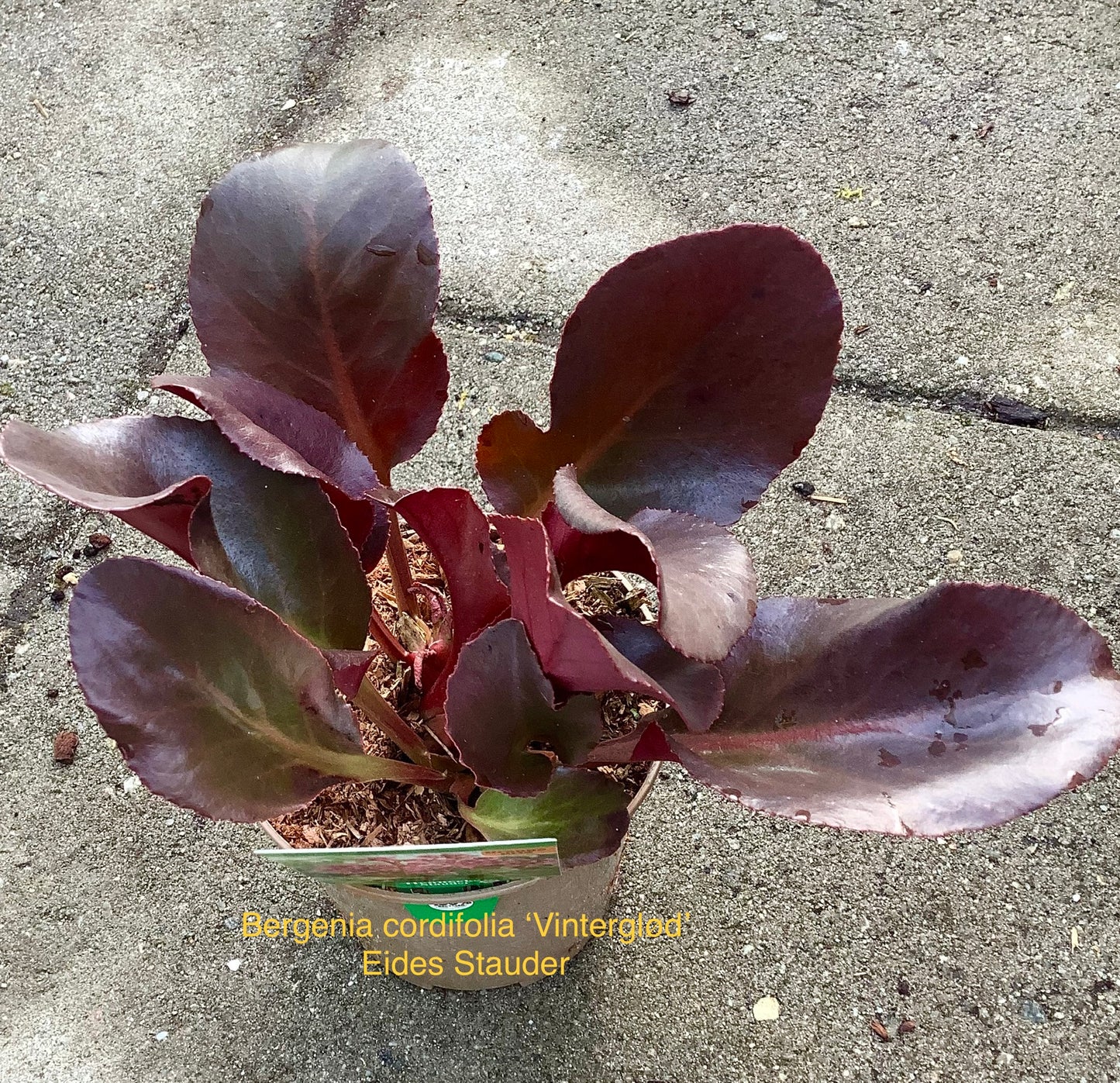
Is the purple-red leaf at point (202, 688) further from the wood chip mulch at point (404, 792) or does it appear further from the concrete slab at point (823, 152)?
the concrete slab at point (823, 152)

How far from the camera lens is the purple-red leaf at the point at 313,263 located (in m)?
0.73

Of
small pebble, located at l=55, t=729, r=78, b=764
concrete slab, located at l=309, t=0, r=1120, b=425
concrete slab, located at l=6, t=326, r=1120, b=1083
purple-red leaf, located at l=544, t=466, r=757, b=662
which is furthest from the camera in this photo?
concrete slab, located at l=309, t=0, r=1120, b=425

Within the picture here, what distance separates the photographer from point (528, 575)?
0.60 meters

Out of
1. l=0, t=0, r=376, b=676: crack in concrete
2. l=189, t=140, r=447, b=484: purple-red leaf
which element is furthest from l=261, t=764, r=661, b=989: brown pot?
l=0, t=0, r=376, b=676: crack in concrete

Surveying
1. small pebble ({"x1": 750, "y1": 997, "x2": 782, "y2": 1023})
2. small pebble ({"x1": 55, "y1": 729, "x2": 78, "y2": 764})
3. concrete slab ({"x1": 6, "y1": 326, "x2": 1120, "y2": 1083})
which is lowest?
small pebble ({"x1": 750, "y1": 997, "x2": 782, "y2": 1023})

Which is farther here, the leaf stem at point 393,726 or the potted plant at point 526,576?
the leaf stem at point 393,726

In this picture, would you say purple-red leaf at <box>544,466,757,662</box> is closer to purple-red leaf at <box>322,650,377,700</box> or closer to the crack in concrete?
purple-red leaf at <box>322,650,377,700</box>

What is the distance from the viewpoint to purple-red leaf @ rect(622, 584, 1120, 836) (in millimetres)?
583

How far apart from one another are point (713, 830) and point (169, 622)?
74cm

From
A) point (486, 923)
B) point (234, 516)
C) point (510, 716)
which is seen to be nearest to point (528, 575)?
point (510, 716)

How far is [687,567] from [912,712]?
187mm

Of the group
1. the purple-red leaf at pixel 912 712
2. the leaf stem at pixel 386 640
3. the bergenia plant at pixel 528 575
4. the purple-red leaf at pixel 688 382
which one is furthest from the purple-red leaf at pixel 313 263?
the purple-red leaf at pixel 912 712

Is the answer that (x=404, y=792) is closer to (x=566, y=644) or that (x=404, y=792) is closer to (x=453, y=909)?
(x=453, y=909)

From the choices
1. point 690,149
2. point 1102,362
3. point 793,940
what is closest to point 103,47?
point 690,149
